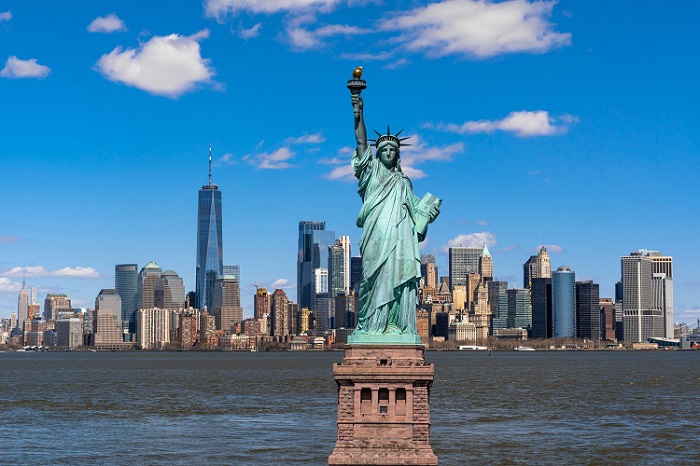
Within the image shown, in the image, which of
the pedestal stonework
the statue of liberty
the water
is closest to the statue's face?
the statue of liberty

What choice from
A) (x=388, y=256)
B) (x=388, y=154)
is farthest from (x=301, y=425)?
(x=388, y=154)

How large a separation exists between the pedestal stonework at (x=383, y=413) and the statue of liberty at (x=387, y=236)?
1312 mm

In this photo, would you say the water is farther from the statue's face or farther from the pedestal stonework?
the statue's face

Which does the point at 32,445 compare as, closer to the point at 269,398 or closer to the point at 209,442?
the point at 209,442

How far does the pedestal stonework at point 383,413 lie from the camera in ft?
98.9

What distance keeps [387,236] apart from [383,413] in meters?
4.72

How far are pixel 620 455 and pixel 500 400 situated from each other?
1288 inches

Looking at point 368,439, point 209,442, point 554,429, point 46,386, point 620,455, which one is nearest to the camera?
point 368,439

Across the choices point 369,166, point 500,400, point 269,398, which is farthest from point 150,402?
point 369,166

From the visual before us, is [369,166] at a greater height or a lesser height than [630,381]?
greater

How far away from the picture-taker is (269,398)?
84125 millimetres

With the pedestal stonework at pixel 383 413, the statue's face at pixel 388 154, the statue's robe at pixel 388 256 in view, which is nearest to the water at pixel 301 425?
the statue's robe at pixel 388 256

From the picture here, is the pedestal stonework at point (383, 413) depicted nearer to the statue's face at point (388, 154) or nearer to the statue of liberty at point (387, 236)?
the statue of liberty at point (387, 236)

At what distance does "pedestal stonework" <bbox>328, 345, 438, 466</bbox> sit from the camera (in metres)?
30.1
